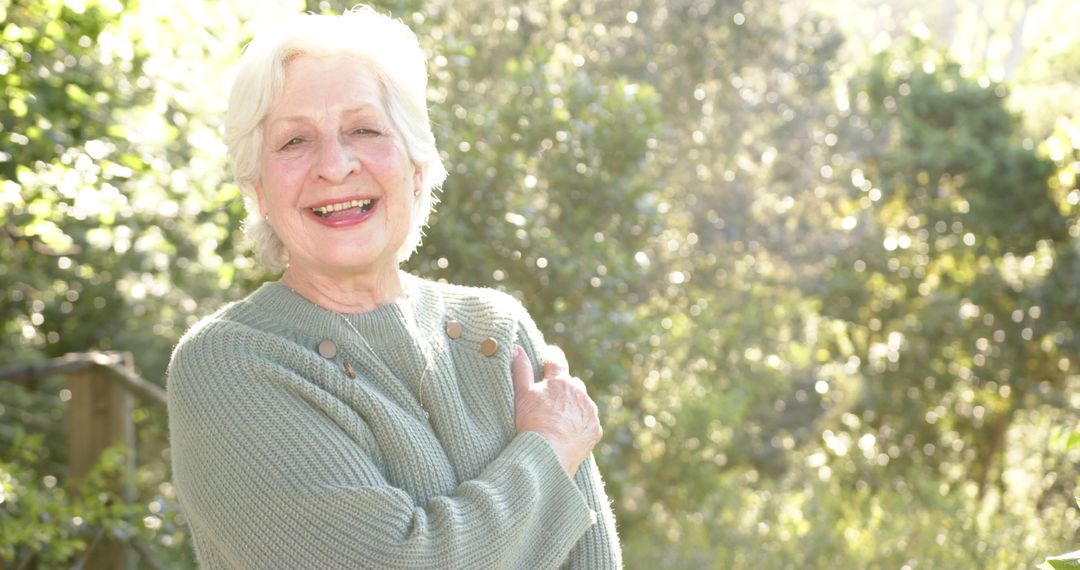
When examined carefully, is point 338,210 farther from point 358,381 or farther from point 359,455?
point 359,455

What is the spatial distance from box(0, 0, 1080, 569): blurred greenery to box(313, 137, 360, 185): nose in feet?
3.58

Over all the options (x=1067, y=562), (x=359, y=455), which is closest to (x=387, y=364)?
(x=359, y=455)

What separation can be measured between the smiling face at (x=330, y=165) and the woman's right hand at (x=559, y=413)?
0.31 meters

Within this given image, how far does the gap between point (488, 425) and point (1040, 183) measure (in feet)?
28.8

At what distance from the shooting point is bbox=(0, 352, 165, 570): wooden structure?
3.82m

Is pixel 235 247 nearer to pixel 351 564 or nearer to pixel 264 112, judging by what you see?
pixel 264 112

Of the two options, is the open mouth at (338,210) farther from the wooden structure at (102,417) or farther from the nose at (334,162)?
the wooden structure at (102,417)

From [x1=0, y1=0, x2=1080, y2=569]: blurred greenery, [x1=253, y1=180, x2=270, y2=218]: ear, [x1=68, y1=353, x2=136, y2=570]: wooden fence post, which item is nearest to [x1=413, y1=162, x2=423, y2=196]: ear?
[x1=253, y1=180, x2=270, y2=218]: ear

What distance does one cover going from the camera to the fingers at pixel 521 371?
6.63ft

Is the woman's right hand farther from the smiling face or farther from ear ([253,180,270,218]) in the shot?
ear ([253,180,270,218])

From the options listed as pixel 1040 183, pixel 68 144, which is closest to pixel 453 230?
pixel 68 144

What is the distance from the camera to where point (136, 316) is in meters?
7.04

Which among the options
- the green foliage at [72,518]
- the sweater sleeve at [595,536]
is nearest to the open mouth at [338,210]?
the sweater sleeve at [595,536]

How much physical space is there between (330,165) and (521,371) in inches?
17.8
